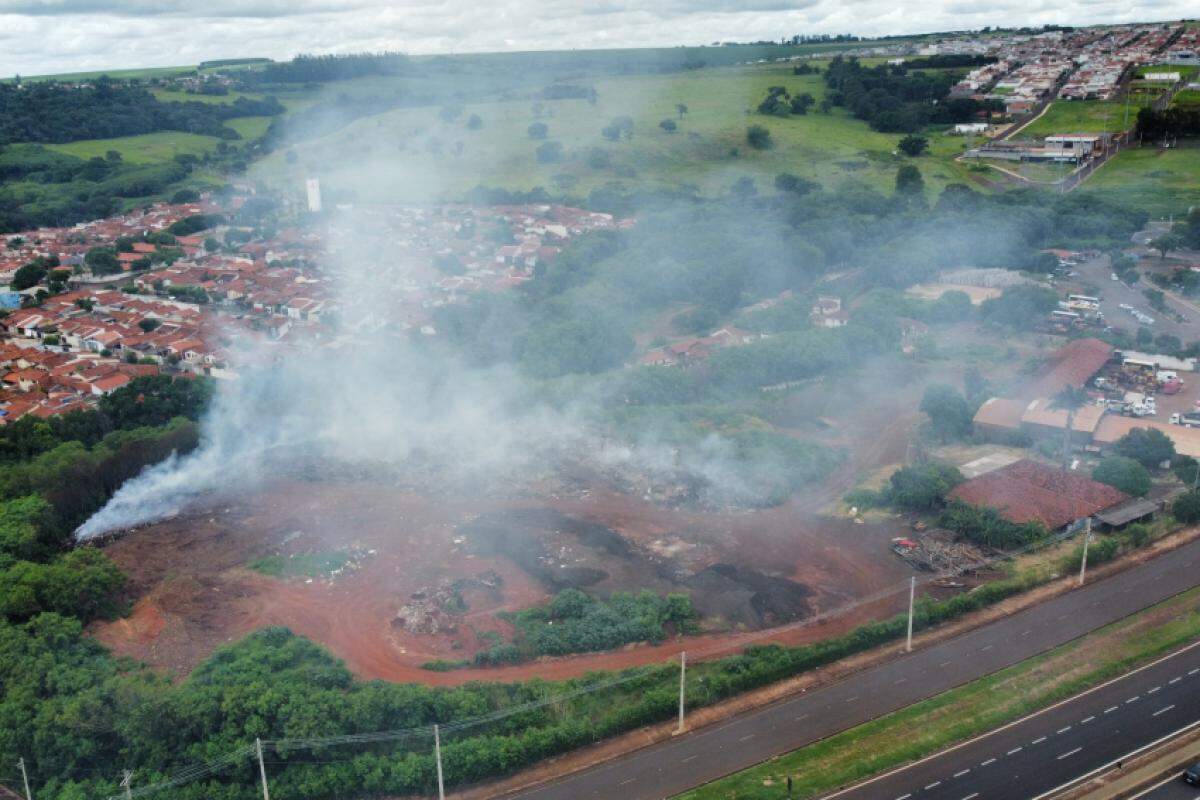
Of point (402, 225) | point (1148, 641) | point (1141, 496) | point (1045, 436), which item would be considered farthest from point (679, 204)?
point (1148, 641)

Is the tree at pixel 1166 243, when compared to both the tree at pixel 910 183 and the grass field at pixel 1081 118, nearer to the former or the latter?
the tree at pixel 910 183

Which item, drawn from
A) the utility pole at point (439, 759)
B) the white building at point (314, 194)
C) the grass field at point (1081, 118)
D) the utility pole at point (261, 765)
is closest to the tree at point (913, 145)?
the grass field at point (1081, 118)

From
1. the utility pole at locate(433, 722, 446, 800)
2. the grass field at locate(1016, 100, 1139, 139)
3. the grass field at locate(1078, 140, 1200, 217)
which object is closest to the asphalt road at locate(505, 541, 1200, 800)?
the utility pole at locate(433, 722, 446, 800)

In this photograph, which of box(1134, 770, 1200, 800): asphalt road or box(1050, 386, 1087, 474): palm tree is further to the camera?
box(1050, 386, 1087, 474): palm tree

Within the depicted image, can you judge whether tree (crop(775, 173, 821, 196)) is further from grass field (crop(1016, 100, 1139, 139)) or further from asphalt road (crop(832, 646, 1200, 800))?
asphalt road (crop(832, 646, 1200, 800))

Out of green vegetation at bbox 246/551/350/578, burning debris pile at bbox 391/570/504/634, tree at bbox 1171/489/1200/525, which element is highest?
tree at bbox 1171/489/1200/525

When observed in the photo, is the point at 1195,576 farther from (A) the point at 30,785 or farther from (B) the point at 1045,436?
(A) the point at 30,785
